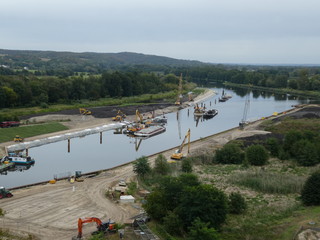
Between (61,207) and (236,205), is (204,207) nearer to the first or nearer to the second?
(236,205)

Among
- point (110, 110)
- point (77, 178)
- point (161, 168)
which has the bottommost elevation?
point (110, 110)

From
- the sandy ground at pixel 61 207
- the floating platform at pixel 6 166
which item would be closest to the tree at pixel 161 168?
the sandy ground at pixel 61 207

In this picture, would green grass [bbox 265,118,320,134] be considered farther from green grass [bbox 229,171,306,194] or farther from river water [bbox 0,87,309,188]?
green grass [bbox 229,171,306,194]

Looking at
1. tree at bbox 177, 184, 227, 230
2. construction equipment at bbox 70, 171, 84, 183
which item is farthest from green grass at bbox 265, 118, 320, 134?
tree at bbox 177, 184, 227, 230

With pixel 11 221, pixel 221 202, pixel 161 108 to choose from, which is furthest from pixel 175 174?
pixel 161 108

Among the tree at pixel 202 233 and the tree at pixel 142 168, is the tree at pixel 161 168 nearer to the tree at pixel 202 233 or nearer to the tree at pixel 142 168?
the tree at pixel 142 168

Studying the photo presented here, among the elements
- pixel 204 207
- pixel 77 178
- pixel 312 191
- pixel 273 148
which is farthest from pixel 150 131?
pixel 204 207
